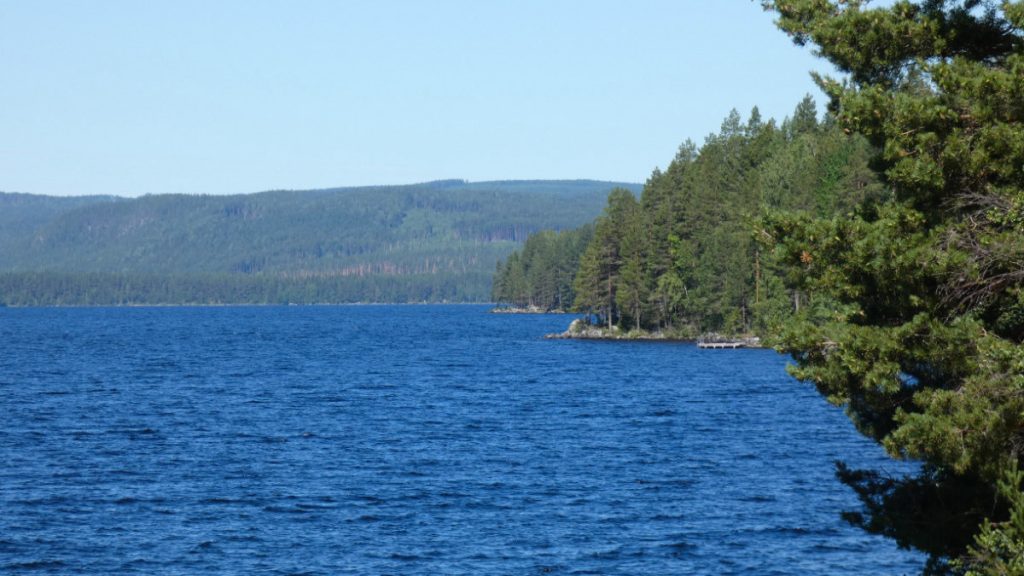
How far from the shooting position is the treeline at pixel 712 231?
96.0 m

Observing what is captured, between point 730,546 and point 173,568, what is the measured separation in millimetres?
13277

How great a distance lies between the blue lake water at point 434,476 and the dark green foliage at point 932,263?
36.9 feet

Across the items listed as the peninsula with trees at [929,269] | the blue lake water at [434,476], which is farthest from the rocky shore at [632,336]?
the peninsula with trees at [929,269]

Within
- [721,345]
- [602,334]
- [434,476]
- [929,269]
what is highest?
[929,269]

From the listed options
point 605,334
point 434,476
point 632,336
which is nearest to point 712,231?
point 632,336

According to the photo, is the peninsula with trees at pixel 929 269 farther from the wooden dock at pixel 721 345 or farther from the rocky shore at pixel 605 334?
the rocky shore at pixel 605 334

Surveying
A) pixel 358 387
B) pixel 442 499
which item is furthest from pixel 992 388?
pixel 358 387

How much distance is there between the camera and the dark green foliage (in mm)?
15484

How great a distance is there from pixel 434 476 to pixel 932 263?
25922 millimetres

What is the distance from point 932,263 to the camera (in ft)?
52.8

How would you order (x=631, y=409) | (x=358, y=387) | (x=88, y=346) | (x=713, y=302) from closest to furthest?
(x=631, y=409)
(x=358, y=387)
(x=713, y=302)
(x=88, y=346)

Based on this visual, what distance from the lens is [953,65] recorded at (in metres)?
17.1

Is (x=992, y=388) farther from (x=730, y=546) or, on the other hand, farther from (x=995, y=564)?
(x=730, y=546)

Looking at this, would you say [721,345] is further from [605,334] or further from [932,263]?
[932,263]
